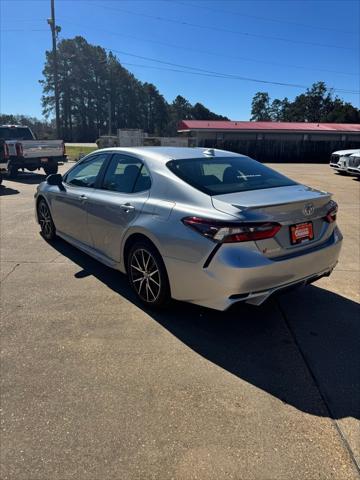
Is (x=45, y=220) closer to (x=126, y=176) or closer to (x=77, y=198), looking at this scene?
(x=77, y=198)

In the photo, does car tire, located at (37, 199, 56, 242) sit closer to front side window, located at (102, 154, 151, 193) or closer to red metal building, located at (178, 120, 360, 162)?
front side window, located at (102, 154, 151, 193)

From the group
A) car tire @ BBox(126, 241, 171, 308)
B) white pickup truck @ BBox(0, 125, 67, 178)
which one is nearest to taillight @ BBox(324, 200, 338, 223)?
car tire @ BBox(126, 241, 171, 308)

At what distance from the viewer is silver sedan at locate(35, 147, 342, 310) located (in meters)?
3.03

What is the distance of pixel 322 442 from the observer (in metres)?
2.30

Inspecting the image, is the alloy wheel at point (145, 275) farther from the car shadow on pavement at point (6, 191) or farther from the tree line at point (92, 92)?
the tree line at point (92, 92)

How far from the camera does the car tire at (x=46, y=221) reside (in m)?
6.00

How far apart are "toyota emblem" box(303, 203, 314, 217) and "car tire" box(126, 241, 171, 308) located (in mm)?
1331

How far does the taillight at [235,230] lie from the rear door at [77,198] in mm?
2142

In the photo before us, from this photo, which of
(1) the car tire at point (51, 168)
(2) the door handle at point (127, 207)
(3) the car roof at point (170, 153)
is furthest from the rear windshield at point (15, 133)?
(2) the door handle at point (127, 207)

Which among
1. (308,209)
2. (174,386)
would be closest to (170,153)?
(308,209)

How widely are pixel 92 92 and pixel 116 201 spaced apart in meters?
96.4

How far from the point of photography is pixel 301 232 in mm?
3332

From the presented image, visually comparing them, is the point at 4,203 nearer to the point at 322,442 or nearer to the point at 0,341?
the point at 0,341

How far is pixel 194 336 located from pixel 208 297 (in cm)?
50
